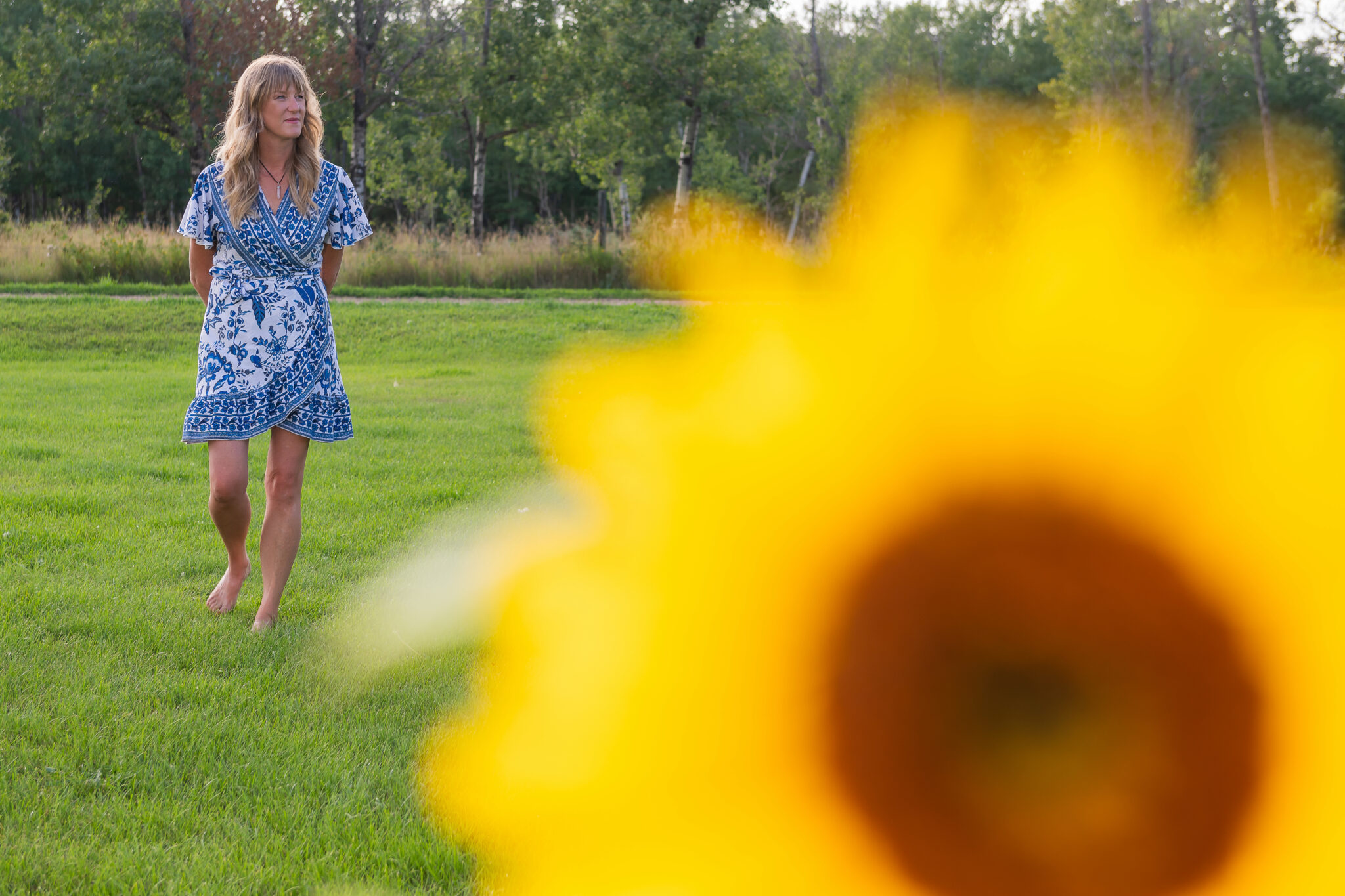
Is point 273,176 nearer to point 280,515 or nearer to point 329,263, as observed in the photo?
point 329,263

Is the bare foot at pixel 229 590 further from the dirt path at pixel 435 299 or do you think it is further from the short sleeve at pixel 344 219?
the dirt path at pixel 435 299

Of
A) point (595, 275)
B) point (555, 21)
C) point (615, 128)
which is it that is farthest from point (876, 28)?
point (595, 275)

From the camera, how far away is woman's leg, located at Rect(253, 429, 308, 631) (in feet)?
12.4

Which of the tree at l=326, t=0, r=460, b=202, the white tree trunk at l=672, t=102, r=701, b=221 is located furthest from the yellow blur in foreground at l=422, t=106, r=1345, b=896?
the tree at l=326, t=0, r=460, b=202

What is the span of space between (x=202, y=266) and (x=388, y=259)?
16.2 m

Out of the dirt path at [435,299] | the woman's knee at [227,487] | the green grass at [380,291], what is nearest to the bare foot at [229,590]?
the woman's knee at [227,487]

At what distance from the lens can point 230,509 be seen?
12.5 feet

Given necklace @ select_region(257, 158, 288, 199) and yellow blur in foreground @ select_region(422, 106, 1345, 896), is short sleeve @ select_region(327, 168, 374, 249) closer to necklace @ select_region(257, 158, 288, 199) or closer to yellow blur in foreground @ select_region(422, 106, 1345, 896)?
necklace @ select_region(257, 158, 288, 199)

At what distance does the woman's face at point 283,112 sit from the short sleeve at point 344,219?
28 cm

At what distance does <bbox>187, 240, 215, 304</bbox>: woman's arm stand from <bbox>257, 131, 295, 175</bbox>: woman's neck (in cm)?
35

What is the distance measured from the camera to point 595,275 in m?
19.5

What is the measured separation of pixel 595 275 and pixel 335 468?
13339 mm

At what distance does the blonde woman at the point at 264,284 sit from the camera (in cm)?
352

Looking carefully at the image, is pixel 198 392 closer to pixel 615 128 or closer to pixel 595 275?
pixel 595 275
